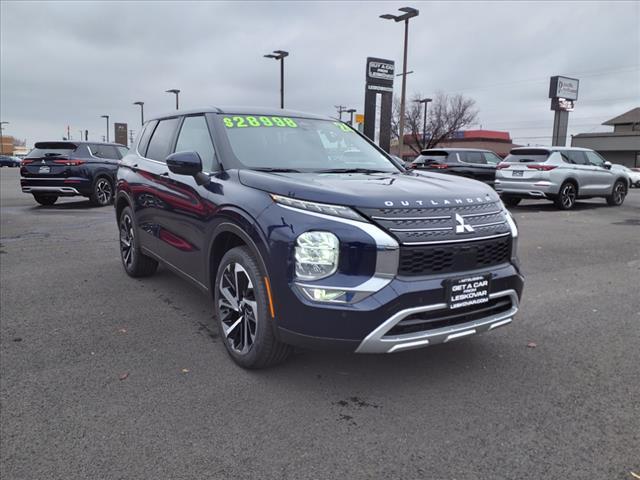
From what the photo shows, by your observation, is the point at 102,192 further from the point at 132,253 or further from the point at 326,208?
the point at 326,208

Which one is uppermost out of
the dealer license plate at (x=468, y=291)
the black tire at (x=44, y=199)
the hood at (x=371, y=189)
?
the hood at (x=371, y=189)

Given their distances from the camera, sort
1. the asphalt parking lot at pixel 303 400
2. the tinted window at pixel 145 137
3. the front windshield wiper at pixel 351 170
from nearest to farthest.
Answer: the asphalt parking lot at pixel 303 400
the front windshield wiper at pixel 351 170
the tinted window at pixel 145 137

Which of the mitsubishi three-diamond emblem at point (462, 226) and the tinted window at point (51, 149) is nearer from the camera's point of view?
the mitsubishi three-diamond emblem at point (462, 226)

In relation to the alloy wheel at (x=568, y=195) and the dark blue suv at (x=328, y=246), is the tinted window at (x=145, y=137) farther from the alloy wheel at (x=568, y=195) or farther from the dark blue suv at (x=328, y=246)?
the alloy wheel at (x=568, y=195)

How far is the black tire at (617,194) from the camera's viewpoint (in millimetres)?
15352

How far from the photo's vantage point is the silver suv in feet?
44.0

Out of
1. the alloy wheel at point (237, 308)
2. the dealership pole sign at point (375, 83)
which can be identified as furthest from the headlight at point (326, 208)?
the dealership pole sign at point (375, 83)

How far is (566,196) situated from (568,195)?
4.6 inches

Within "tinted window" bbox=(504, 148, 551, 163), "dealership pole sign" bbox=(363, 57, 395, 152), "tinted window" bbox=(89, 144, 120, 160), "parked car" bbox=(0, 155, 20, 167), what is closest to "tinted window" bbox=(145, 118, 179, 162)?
"tinted window" bbox=(89, 144, 120, 160)

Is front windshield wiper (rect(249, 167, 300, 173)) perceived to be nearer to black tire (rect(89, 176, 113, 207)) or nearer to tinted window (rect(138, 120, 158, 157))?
tinted window (rect(138, 120, 158, 157))

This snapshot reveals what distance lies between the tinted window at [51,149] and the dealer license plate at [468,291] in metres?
13.0

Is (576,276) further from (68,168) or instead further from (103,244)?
(68,168)

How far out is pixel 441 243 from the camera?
117 inches

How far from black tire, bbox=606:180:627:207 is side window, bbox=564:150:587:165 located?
1.88 metres
